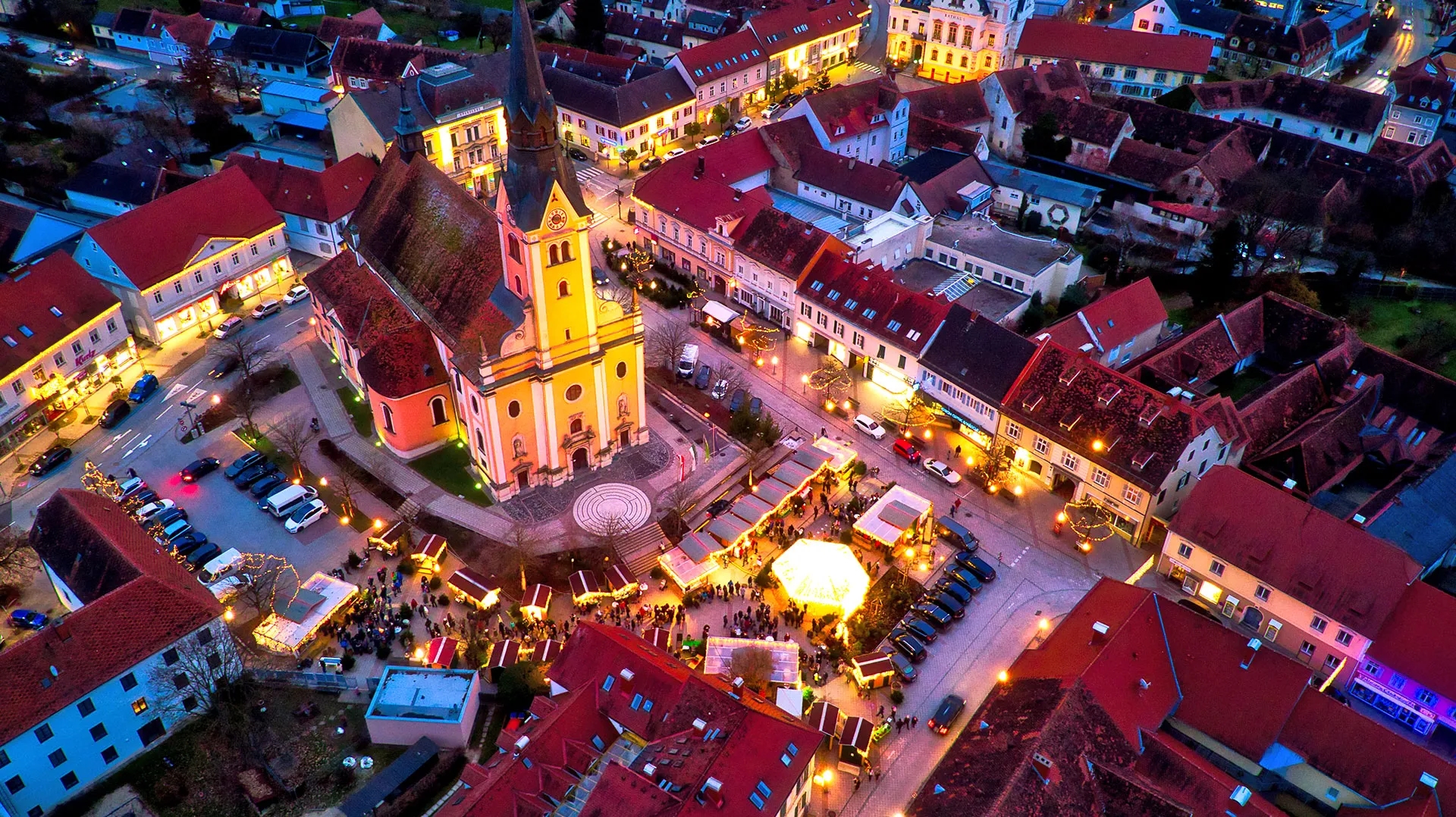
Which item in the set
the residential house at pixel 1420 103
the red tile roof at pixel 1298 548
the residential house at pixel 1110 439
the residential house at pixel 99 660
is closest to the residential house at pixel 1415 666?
the red tile roof at pixel 1298 548

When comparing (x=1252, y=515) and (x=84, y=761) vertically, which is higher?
(x=1252, y=515)

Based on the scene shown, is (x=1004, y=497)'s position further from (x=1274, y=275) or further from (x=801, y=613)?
(x=1274, y=275)

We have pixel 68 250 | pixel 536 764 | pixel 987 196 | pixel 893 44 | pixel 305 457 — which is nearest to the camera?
pixel 536 764

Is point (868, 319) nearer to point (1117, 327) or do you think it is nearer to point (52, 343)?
point (1117, 327)

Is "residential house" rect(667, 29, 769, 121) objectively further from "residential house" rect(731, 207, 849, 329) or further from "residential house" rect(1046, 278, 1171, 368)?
"residential house" rect(1046, 278, 1171, 368)

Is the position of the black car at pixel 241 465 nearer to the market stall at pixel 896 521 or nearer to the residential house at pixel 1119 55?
the market stall at pixel 896 521

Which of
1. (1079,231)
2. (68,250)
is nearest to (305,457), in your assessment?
(68,250)

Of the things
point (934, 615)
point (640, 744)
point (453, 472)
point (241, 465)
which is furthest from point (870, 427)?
point (241, 465)
